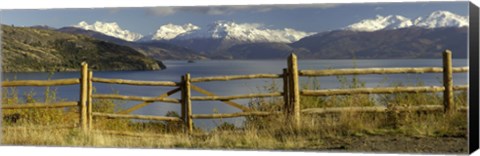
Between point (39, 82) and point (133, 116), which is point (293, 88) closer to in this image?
point (133, 116)

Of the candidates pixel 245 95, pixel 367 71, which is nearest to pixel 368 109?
pixel 367 71

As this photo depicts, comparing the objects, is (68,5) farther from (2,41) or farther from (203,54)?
(203,54)

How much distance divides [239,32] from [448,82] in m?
2.82

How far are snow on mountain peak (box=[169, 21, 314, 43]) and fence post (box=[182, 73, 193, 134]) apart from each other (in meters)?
0.60

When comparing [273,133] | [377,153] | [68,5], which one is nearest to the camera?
[377,153]

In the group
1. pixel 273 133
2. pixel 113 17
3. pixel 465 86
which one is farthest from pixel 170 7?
pixel 465 86

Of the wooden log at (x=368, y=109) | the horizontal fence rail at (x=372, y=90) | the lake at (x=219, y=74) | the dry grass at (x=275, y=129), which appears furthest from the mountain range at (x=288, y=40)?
the wooden log at (x=368, y=109)

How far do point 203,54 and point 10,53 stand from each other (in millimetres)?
2673

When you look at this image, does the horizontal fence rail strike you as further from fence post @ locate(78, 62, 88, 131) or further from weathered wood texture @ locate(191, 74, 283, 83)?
fence post @ locate(78, 62, 88, 131)

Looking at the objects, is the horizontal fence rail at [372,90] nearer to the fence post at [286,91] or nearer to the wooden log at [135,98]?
the fence post at [286,91]

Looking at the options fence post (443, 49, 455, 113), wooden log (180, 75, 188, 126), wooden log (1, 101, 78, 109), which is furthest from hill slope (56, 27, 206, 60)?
fence post (443, 49, 455, 113)

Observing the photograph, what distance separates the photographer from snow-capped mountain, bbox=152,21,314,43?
41.7 ft

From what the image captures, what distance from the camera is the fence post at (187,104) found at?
42.0ft

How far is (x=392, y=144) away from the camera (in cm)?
1133
